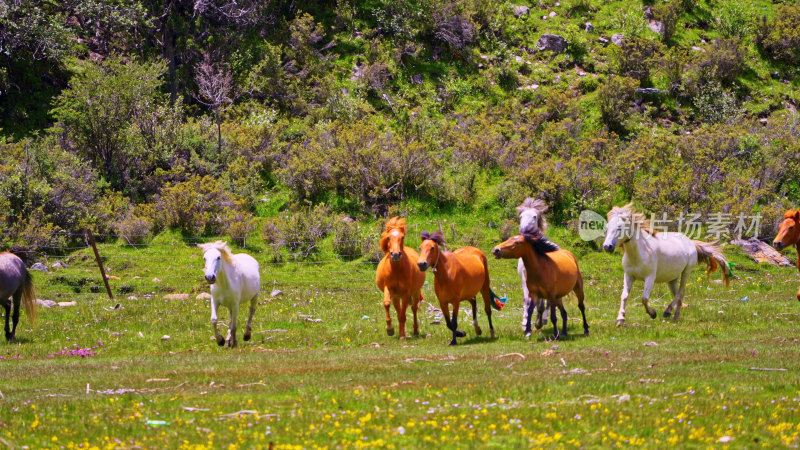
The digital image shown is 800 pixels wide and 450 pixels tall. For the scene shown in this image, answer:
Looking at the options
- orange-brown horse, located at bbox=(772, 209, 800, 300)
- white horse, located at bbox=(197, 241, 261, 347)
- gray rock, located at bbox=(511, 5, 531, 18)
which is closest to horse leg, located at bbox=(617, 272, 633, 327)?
orange-brown horse, located at bbox=(772, 209, 800, 300)

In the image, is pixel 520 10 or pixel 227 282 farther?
pixel 520 10

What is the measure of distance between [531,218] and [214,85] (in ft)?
83.3

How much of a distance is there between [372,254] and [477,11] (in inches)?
1001

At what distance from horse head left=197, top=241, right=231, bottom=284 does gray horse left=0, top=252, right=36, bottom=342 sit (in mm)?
5591

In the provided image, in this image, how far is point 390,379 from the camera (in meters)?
10.8

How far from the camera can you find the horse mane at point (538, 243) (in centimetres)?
1545

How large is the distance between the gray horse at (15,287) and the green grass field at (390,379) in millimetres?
545

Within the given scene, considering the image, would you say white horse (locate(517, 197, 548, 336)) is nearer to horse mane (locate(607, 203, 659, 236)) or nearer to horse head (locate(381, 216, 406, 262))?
horse mane (locate(607, 203, 659, 236))

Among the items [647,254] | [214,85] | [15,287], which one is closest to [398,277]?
[647,254]

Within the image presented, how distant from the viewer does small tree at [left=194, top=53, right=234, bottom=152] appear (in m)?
38.2

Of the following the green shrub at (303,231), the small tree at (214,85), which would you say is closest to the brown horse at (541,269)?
the green shrub at (303,231)

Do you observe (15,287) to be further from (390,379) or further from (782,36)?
(782,36)

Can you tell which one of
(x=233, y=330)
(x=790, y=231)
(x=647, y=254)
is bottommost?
(x=233, y=330)

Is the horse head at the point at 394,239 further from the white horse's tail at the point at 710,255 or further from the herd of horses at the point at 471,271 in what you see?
the white horse's tail at the point at 710,255
